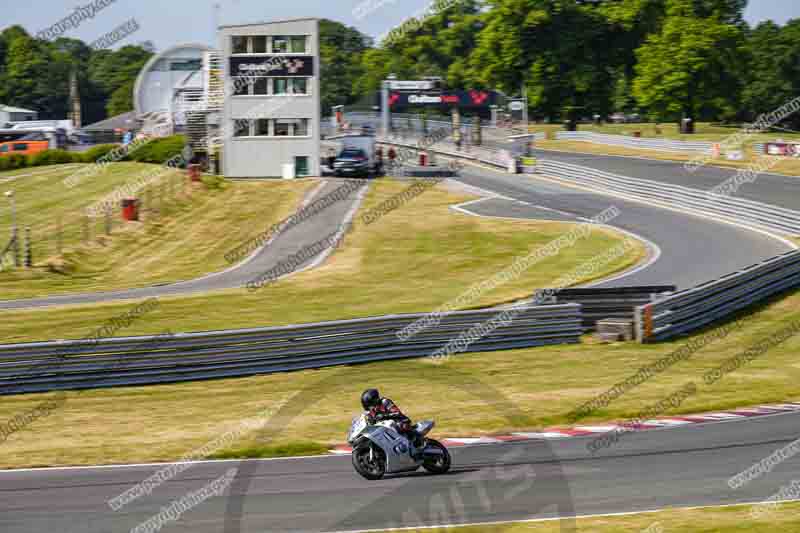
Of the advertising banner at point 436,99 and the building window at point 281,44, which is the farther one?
the advertising banner at point 436,99

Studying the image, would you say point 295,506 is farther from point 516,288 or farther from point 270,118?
point 270,118

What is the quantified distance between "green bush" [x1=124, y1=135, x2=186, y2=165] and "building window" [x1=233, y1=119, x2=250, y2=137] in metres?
6.93

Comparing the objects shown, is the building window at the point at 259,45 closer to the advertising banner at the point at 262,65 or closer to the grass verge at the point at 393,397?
the advertising banner at the point at 262,65

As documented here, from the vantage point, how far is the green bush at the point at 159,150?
196 ft

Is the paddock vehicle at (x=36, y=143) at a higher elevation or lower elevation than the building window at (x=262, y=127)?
lower

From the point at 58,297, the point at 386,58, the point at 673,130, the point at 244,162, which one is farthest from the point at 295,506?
the point at 386,58

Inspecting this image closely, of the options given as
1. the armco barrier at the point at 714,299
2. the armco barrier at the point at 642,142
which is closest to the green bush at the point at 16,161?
the armco barrier at the point at 642,142

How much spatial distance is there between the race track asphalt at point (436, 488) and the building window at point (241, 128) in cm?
4240

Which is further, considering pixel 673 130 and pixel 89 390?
pixel 673 130

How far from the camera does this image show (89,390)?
706 inches

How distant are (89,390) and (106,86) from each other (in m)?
153

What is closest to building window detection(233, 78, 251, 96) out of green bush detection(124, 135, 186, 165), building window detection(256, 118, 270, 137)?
building window detection(256, 118, 270, 137)

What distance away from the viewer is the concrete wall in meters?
53.9

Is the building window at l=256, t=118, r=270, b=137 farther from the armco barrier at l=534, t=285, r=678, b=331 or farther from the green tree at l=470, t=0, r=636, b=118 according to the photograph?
the green tree at l=470, t=0, r=636, b=118
